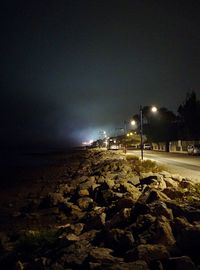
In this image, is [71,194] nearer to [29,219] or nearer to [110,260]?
[29,219]

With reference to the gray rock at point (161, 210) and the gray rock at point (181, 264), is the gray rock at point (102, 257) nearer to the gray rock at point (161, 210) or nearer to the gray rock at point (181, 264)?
the gray rock at point (181, 264)

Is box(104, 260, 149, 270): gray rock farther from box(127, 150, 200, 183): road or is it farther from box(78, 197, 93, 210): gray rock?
box(127, 150, 200, 183): road

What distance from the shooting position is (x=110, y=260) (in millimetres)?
8258

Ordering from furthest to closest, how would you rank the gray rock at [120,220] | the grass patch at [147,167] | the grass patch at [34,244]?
the grass patch at [147,167]
the gray rock at [120,220]
the grass patch at [34,244]

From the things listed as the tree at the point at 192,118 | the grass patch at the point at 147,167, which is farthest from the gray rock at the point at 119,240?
the tree at the point at 192,118

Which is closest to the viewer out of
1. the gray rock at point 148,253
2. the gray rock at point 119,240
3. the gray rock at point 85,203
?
the gray rock at point 148,253

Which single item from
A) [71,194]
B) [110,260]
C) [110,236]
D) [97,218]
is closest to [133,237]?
[110,236]

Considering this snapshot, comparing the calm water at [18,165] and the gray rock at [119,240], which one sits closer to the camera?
the gray rock at [119,240]

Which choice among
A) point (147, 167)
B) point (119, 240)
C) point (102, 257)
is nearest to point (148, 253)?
point (102, 257)

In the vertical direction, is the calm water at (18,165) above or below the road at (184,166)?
below

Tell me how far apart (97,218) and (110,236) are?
262 centimetres

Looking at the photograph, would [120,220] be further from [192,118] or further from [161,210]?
[192,118]

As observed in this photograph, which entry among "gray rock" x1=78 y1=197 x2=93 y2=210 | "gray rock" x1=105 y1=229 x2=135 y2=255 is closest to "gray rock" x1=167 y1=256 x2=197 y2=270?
"gray rock" x1=105 y1=229 x2=135 y2=255

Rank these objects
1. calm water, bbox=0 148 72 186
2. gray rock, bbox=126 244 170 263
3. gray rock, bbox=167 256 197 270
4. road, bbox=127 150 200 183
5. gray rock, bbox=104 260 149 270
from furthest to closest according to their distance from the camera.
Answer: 1. calm water, bbox=0 148 72 186
2. road, bbox=127 150 200 183
3. gray rock, bbox=126 244 170 263
4. gray rock, bbox=104 260 149 270
5. gray rock, bbox=167 256 197 270
